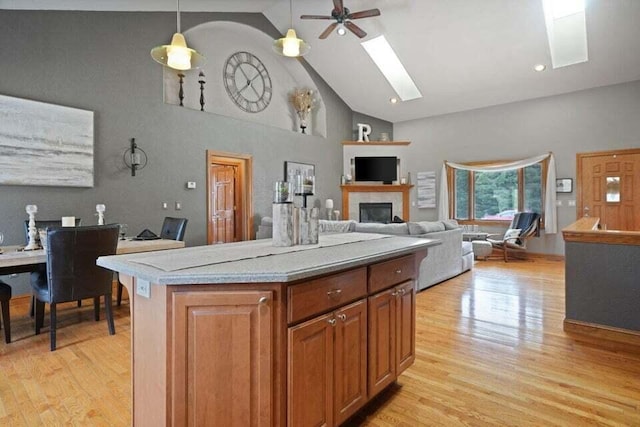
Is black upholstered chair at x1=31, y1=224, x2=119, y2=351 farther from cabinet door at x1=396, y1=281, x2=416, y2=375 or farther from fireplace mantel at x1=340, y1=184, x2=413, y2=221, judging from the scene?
fireplace mantel at x1=340, y1=184, x2=413, y2=221

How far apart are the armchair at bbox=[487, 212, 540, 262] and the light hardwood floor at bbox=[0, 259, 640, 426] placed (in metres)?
3.33

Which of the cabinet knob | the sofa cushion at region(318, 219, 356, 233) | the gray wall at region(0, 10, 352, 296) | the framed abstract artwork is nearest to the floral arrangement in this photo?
the gray wall at region(0, 10, 352, 296)

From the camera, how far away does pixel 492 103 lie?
752cm

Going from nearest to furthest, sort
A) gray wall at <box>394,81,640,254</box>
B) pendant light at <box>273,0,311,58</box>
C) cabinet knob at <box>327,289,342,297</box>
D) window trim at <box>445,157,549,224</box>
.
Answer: cabinet knob at <box>327,289,342,297</box> < pendant light at <box>273,0,311,58</box> < gray wall at <box>394,81,640,254</box> < window trim at <box>445,157,549,224</box>

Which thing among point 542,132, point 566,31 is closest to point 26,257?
point 566,31

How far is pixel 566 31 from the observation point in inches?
224

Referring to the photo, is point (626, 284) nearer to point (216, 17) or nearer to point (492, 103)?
point (492, 103)

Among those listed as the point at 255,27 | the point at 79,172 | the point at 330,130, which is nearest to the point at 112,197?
the point at 79,172

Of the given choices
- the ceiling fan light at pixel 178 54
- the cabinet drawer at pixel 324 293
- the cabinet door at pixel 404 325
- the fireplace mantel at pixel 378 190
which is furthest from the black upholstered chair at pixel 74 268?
the fireplace mantel at pixel 378 190

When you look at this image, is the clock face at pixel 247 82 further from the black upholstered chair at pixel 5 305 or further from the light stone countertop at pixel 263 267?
the light stone countertop at pixel 263 267

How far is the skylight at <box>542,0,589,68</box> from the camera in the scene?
5.35 metres

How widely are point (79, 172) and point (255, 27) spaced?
396 cm

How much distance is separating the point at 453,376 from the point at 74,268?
2.85 meters

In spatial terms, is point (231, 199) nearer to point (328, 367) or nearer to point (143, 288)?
point (143, 288)
